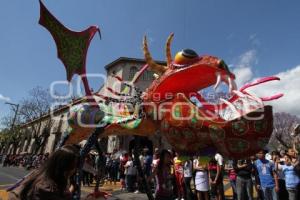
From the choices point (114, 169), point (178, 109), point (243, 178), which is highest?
point (114, 169)

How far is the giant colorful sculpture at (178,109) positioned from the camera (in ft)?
10.5

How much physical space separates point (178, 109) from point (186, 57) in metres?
0.69

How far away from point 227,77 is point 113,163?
10.5 meters

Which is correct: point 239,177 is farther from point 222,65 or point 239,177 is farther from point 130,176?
point 130,176

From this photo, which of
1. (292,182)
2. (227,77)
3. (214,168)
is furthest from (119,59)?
(227,77)

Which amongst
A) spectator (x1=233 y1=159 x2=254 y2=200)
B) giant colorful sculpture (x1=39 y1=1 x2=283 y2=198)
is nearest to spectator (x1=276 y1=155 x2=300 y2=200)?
spectator (x1=233 y1=159 x2=254 y2=200)

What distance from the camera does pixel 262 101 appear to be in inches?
125

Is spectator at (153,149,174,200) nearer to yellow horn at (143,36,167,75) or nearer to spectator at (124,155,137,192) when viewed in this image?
yellow horn at (143,36,167,75)

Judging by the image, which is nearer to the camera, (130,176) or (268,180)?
(268,180)

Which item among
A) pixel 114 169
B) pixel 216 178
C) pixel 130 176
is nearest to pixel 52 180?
pixel 216 178

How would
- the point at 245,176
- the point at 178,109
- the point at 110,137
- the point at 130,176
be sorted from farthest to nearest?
the point at 110,137, the point at 130,176, the point at 245,176, the point at 178,109

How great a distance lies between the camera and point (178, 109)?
3.79 meters

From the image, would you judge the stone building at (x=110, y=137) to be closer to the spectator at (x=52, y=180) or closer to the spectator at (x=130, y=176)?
the spectator at (x=130, y=176)

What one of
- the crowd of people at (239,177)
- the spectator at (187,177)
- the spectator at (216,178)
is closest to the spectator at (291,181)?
the crowd of people at (239,177)
